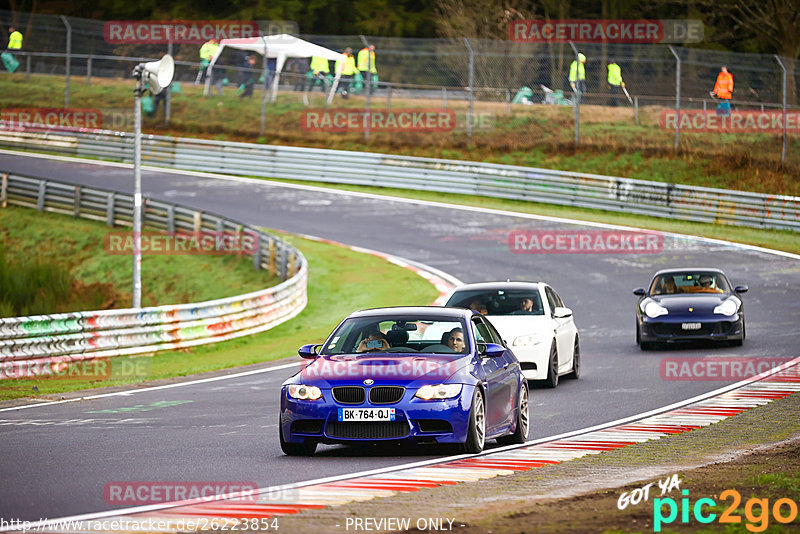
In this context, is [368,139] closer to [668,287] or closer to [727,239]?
[727,239]

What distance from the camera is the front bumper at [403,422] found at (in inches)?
413

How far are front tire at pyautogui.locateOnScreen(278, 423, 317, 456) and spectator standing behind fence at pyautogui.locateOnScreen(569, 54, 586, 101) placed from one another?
27.8 meters

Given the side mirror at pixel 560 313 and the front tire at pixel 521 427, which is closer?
the front tire at pixel 521 427

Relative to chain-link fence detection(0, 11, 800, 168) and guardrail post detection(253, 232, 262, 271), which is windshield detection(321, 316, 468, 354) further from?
chain-link fence detection(0, 11, 800, 168)

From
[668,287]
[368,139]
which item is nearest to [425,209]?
[368,139]

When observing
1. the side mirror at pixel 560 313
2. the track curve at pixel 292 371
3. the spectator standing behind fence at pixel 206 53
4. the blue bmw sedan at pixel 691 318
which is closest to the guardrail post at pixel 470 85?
the track curve at pixel 292 371

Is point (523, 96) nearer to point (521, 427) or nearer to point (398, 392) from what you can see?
point (521, 427)

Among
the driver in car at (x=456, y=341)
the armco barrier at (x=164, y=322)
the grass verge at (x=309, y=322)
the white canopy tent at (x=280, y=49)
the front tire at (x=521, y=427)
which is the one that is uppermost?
the white canopy tent at (x=280, y=49)

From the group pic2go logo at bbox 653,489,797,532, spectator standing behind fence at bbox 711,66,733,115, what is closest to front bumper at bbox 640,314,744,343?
pic2go logo at bbox 653,489,797,532

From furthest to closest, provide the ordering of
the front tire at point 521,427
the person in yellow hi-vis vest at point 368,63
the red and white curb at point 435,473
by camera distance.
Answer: the person in yellow hi-vis vest at point 368,63 < the front tire at point 521,427 < the red and white curb at point 435,473

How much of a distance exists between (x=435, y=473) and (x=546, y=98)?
34.4m

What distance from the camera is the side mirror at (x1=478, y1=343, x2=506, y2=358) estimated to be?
37.2ft

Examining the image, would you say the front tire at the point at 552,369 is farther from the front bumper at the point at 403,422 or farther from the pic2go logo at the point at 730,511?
the pic2go logo at the point at 730,511

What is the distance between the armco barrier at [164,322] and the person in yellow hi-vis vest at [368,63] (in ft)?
32.5
